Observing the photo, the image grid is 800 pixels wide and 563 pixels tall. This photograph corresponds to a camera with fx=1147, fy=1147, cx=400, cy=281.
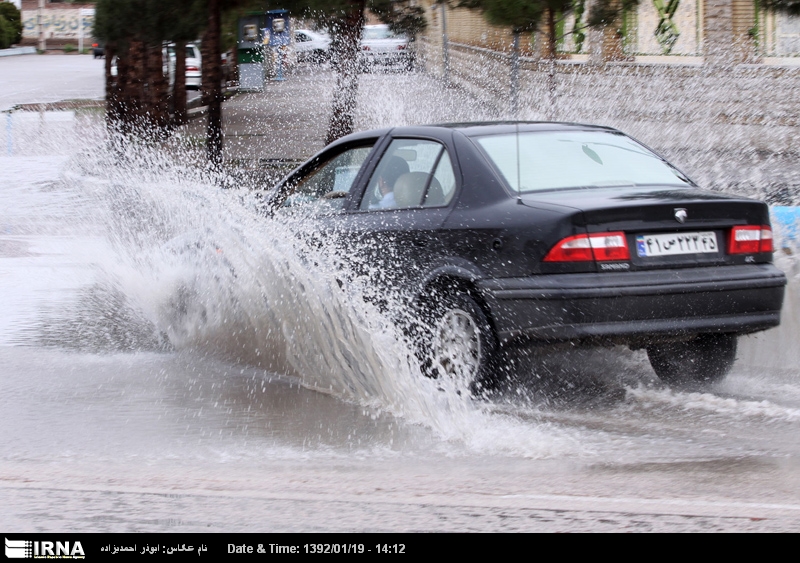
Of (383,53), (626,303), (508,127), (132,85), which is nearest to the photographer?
(626,303)

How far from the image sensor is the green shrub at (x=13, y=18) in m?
72.9

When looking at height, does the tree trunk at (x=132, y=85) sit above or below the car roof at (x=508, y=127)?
above

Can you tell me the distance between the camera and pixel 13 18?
74.3 m

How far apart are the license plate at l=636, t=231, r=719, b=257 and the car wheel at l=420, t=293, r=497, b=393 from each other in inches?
34.4

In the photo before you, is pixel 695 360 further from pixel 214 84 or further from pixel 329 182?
pixel 214 84

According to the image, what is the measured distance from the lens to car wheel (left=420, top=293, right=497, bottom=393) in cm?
586

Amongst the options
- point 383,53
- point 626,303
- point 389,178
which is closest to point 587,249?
point 626,303

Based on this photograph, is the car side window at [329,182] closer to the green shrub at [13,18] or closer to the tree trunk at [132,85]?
the tree trunk at [132,85]

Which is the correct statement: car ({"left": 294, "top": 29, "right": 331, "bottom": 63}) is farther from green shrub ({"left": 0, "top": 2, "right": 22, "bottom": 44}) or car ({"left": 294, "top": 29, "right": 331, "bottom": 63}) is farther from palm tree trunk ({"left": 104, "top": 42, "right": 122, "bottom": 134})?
palm tree trunk ({"left": 104, "top": 42, "right": 122, "bottom": 134})

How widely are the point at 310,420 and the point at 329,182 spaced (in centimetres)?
201

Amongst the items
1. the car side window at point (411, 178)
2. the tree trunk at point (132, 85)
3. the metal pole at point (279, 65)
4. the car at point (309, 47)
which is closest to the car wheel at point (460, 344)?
the car side window at point (411, 178)

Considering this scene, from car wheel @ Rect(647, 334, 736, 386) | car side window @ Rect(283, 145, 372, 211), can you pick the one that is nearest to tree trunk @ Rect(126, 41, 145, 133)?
car side window @ Rect(283, 145, 372, 211)

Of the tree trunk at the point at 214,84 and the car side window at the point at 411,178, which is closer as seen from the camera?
the car side window at the point at 411,178

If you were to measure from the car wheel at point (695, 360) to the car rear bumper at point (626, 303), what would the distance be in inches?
21.7
